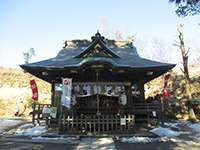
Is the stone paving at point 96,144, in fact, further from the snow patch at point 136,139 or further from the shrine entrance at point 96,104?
the shrine entrance at point 96,104

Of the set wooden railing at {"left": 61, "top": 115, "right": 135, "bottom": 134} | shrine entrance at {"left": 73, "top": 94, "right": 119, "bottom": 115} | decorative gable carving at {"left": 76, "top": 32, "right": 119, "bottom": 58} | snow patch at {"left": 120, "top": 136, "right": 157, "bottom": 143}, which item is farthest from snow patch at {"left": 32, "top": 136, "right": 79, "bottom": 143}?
decorative gable carving at {"left": 76, "top": 32, "right": 119, "bottom": 58}

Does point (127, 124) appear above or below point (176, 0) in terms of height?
below

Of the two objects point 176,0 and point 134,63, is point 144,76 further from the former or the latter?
point 176,0

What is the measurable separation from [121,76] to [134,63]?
4.10 feet

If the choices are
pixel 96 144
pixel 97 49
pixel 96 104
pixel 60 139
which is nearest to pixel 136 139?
pixel 96 144

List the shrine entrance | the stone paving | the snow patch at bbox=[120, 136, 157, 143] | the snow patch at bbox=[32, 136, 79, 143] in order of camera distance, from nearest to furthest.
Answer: the stone paving
the snow patch at bbox=[120, 136, 157, 143]
the snow patch at bbox=[32, 136, 79, 143]
the shrine entrance

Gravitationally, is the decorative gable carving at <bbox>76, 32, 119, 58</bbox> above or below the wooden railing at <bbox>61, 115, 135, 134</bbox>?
above

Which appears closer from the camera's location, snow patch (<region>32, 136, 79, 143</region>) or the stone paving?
the stone paving

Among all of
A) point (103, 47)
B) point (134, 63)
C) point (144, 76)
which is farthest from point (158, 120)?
point (103, 47)

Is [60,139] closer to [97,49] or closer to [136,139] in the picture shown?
[136,139]

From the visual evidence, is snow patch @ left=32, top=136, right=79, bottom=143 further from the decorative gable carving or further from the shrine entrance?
the decorative gable carving

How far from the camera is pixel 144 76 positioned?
19609 mm

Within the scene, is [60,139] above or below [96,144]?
above

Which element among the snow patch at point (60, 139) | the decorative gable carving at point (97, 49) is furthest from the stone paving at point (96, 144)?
the decorative gable carving at point (97, 49)
